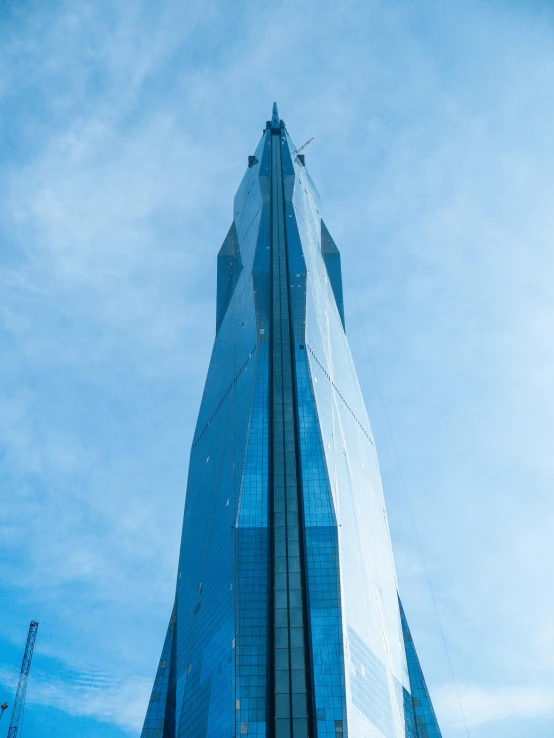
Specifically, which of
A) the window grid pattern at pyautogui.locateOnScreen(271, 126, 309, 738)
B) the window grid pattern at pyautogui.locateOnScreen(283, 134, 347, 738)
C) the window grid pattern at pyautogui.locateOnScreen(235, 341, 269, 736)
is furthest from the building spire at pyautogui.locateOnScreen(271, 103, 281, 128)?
the window grid pattern at pyautogui.locateOnScreen(235, 341, 269, 736)

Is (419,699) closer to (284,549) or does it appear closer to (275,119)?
(284,549)

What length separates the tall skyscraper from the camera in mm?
67062

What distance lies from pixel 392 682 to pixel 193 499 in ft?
118

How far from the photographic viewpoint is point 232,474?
83.7 m

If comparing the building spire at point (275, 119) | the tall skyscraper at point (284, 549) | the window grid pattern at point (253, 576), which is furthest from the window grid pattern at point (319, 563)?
the building spire at point (275, 119)

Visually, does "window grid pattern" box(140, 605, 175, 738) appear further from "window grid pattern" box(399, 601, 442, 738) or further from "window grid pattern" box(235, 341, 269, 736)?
"window grid pattern" box(399, 601, 442, 738)

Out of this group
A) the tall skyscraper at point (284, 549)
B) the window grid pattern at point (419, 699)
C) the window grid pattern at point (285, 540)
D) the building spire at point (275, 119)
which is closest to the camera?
the window grid pattern at point (285, 540)

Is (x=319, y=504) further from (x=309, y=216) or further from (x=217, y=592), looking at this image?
(x=309, y=216)

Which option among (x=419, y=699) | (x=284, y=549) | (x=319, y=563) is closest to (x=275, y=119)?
(x=284, y=549)

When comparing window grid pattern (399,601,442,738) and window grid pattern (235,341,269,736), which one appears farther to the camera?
window grid pattern (399,601,442,738)

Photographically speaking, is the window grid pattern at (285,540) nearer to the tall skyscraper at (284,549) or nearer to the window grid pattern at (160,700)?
the tall skyscraper at (284,549)

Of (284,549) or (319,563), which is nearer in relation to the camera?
(319,563)

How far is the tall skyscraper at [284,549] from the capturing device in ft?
220

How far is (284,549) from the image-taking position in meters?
78.2
